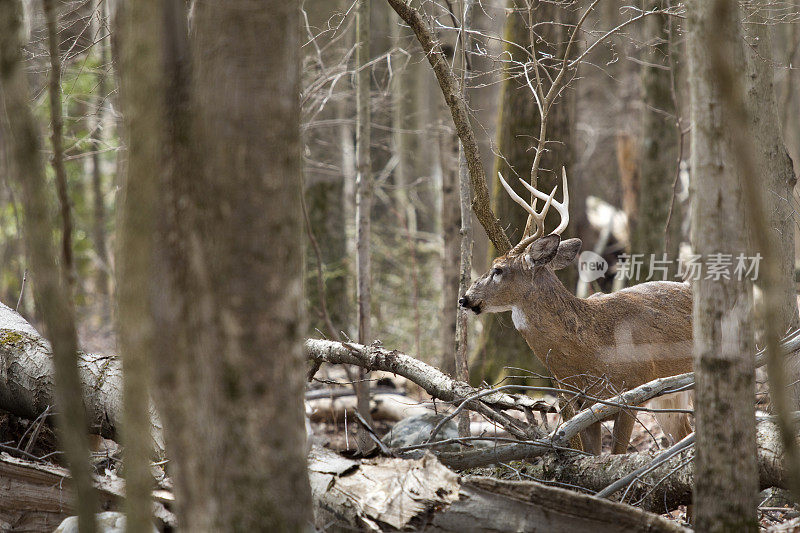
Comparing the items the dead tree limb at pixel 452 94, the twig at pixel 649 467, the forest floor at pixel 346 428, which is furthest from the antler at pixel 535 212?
the twig at pixel 649 467

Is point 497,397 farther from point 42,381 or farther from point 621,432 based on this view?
point 42,381

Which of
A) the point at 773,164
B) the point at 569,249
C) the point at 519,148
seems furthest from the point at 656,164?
the point at 569,249

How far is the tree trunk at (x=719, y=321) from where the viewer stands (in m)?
2.72

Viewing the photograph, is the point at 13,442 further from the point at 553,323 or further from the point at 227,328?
the point at 553,323

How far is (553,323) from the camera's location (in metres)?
5.91

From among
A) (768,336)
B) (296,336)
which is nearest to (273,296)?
(296,336)

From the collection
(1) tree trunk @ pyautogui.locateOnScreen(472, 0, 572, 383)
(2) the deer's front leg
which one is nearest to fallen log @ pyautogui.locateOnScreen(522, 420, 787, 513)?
(2) the deer's front leg

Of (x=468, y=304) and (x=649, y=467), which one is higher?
(x=468, y=304)

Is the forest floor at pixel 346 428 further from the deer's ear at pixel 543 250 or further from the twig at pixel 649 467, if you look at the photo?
the deer's ear at pixel 543 250

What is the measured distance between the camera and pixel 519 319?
19.9ft

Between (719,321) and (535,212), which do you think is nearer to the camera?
(719,321)

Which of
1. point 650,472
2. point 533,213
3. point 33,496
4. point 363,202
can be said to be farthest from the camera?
point 363,202

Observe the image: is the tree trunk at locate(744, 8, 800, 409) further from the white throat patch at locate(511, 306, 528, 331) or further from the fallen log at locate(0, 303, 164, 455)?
the fallen log at locate(0, 303, 164, 455)

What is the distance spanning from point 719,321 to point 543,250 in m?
2.97
